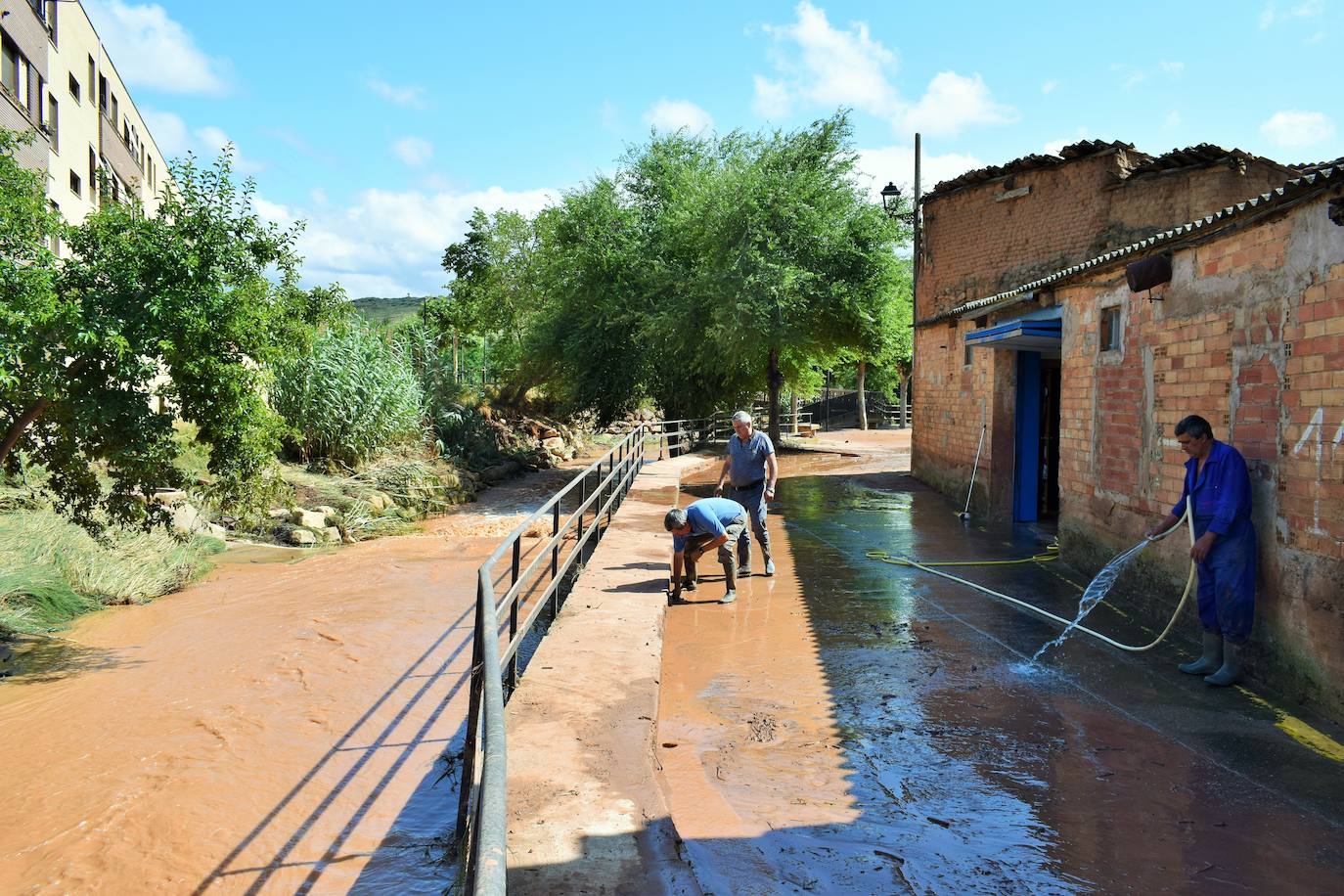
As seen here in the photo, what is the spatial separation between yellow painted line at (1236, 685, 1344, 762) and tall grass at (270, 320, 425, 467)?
16177 millimetres

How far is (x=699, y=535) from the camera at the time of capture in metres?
8.52

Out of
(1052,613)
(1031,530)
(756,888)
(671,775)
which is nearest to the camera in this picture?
(756,888)

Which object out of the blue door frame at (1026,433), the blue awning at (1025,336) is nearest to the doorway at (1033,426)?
the blue door frame at (1026,433)

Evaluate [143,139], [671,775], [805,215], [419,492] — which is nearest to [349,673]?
[671,775]

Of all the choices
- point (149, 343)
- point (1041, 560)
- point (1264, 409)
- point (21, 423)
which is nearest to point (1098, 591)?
point (1041, 560)

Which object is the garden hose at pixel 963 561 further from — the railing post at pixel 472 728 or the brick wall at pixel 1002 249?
the railing post at pixel 472 728

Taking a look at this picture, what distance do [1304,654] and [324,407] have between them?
16.5m

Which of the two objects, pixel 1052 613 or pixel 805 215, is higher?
pixel 805 215

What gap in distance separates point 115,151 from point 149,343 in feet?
90.9

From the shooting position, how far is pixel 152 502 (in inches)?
340

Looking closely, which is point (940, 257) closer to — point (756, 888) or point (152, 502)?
point (152, 502)

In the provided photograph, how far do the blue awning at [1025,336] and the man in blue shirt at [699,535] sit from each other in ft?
14.9

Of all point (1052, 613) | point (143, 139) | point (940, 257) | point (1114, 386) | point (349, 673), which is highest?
point (143, 139)

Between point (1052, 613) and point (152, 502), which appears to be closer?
point (1052, 613)
